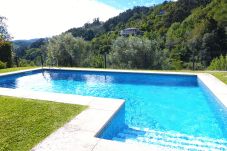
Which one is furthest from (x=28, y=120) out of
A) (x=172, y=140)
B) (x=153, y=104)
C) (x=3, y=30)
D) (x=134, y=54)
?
(x=3, y=30)

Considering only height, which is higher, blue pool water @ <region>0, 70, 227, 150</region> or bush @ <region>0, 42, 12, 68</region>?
bush @ <region>0, 42, 12, 68</region>

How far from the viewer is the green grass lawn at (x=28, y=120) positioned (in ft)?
10.7

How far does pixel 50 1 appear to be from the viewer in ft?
60.7

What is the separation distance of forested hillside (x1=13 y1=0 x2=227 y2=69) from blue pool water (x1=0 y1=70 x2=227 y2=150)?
11.3ft

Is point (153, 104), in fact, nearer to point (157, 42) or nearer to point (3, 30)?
point (157, 42)

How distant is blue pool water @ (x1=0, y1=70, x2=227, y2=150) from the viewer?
4.18 meters

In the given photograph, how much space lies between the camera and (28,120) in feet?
13.2

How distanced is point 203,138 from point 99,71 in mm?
6270

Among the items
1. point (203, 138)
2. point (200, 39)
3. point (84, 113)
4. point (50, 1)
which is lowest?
point (203, 138)

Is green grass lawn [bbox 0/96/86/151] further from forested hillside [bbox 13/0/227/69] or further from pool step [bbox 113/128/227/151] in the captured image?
forested hillside [bbox 13/0/227/69]

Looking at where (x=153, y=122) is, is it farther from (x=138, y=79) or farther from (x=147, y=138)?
(x=138, y=79)

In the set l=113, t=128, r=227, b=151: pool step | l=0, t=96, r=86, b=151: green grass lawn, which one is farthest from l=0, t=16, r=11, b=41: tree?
l=113, t=128, r=227, b=151: pool step

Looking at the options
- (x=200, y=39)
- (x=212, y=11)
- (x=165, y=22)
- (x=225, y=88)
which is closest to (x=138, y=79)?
(x=225, y=88)

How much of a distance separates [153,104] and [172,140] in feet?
7.65
